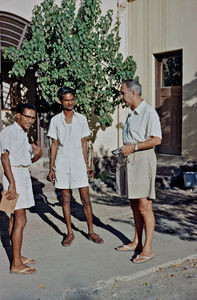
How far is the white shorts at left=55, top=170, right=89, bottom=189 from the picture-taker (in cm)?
462

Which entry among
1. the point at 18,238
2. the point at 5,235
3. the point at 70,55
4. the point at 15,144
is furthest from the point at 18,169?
the point at 70,55

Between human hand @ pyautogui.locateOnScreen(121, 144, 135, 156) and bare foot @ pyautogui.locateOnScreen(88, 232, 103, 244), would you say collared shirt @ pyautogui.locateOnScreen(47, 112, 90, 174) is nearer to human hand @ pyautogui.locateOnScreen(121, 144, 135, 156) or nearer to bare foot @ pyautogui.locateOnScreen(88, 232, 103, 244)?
bare foot @ pyautogui.locateOnScreen(88, 232, 103, 244)

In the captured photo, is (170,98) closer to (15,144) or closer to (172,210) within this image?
(172,210)

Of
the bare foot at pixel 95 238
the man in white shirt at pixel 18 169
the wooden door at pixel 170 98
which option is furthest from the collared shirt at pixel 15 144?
the wooden door at pixel 170 98

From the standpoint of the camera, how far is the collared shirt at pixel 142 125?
386 cm

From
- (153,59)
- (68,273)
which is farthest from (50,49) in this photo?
(68,273)

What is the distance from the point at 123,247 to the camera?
4418 mm

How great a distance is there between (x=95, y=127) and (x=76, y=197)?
7.90 ft

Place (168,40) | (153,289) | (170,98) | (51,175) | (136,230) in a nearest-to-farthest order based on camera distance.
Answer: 1. (153,289)
2. (136,230)
3. (51,175)
4. (168,40)
5. (170,98)

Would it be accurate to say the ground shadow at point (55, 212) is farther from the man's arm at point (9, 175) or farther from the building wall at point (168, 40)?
the building wall at point (168, 40)

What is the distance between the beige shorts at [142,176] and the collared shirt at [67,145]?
0.87 metres

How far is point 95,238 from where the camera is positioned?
185 inches

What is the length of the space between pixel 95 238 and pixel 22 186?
139 centimetres

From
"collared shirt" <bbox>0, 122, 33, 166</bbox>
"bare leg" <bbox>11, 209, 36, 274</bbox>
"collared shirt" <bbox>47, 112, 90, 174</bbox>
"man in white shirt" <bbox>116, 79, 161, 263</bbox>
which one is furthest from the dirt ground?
"collared shirt" <bbox>47, 112, 90, 174</bbox>
